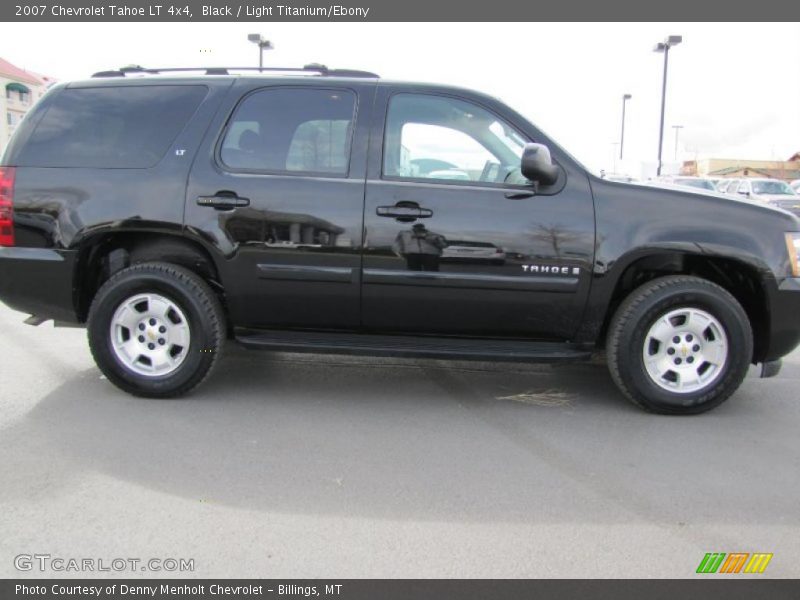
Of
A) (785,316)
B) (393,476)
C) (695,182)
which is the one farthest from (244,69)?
(695,182)

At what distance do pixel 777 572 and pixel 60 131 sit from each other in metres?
4.53

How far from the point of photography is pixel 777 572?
245cm

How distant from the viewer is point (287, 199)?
3.89 metres

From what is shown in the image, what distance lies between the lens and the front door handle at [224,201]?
392cm

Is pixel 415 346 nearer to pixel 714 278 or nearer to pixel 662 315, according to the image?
pixel 662 315

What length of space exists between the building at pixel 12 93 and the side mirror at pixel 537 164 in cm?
6146

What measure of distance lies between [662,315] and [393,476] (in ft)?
6.39

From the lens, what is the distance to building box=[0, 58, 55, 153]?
55.1m

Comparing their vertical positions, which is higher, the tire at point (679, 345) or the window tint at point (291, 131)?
the window tint at point (291, 131)

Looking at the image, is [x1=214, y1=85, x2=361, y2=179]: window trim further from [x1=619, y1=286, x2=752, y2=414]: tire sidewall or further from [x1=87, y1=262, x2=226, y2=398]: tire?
[x1=619, y1=286, x2=752, y2=414]: tire sidewall

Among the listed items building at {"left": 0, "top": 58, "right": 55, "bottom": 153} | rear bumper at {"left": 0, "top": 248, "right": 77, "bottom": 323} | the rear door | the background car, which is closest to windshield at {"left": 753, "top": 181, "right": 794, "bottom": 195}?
the background car

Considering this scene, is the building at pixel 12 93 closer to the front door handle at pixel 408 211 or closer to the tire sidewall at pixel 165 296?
the tire sidewall at pixel 165 296
